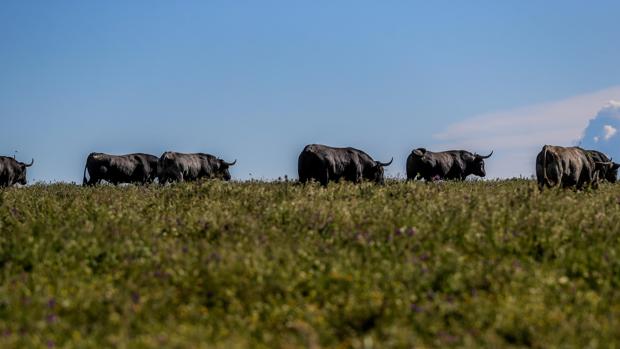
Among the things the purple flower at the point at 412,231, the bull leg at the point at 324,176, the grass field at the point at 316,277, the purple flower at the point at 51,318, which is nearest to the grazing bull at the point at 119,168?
the bull leg at the point at 324,176

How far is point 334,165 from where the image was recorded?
86.4ft

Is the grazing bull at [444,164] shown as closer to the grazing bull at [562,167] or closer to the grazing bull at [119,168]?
the grazing bull at [562,167]

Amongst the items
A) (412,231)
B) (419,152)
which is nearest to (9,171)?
(419,152)

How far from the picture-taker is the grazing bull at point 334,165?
26.1 metres

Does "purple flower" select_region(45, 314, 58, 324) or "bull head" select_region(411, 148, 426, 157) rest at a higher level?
"bull head" select_region(411, 148, 426, 157)

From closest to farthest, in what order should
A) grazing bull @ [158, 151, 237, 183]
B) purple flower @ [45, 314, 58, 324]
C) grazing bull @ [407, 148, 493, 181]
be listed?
purple flower @ [45, 314, 58, 324] < grazing bull @ [407, 148, 493, 181] < grazing bull @ [158, 151, 237, 183]

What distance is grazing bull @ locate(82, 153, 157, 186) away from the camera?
4012 cm

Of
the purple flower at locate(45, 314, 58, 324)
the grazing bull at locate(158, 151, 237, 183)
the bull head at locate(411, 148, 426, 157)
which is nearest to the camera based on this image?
the purple flower at locate(45, 314, 58, 324)

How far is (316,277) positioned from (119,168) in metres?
33.4

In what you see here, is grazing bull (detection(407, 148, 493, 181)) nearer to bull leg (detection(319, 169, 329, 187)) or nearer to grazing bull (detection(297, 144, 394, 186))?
grazing bull (detection(297, 144, 394, 186))

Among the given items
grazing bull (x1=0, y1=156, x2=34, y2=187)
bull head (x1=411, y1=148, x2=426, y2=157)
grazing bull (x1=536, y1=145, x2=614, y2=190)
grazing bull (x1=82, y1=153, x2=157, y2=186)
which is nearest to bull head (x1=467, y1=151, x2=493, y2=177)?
bull head (x1=411, y1=148, x2=426, y2=157)

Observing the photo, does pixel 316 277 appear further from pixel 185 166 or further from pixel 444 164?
pixel 185 166

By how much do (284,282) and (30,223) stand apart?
5.48 m

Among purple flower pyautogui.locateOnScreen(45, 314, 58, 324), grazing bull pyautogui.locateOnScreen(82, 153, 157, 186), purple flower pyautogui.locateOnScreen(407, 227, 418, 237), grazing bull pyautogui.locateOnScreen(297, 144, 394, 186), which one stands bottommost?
purple flower pyautogui.locateOnScreen(45, 314, 58, 324)
